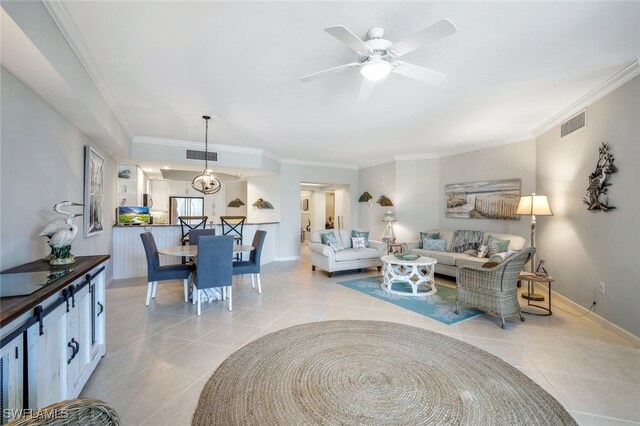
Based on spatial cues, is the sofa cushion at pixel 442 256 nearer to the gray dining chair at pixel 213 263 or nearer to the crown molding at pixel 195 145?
the gray dining chair at pixel 213 263

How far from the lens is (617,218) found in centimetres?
291

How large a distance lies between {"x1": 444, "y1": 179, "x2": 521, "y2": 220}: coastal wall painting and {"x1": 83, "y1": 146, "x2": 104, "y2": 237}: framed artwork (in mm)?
6381

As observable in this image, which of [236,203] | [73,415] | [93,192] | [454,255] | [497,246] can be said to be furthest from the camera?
[236,203]

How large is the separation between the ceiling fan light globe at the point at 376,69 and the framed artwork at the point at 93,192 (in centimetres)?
357

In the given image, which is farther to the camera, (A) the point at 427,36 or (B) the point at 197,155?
(B) the point at 197,155

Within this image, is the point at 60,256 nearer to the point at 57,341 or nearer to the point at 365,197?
the point at 57,341

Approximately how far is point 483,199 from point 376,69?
14.8 ft

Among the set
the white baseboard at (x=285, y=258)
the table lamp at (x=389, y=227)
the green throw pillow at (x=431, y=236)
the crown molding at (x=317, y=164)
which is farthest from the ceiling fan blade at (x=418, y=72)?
the white baseboard at (x=285, y=258)

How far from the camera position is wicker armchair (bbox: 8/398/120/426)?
2.62ft

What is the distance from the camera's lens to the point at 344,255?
538 cm

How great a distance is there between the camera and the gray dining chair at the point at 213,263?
340 cm

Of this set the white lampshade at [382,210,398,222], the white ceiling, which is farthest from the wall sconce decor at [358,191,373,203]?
the white ceiling

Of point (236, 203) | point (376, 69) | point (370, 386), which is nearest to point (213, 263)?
point (370, 386)

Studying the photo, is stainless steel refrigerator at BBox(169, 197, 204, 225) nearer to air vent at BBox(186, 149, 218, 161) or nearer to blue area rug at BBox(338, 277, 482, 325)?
air vent at BBox(186, 149, 218, 161)
